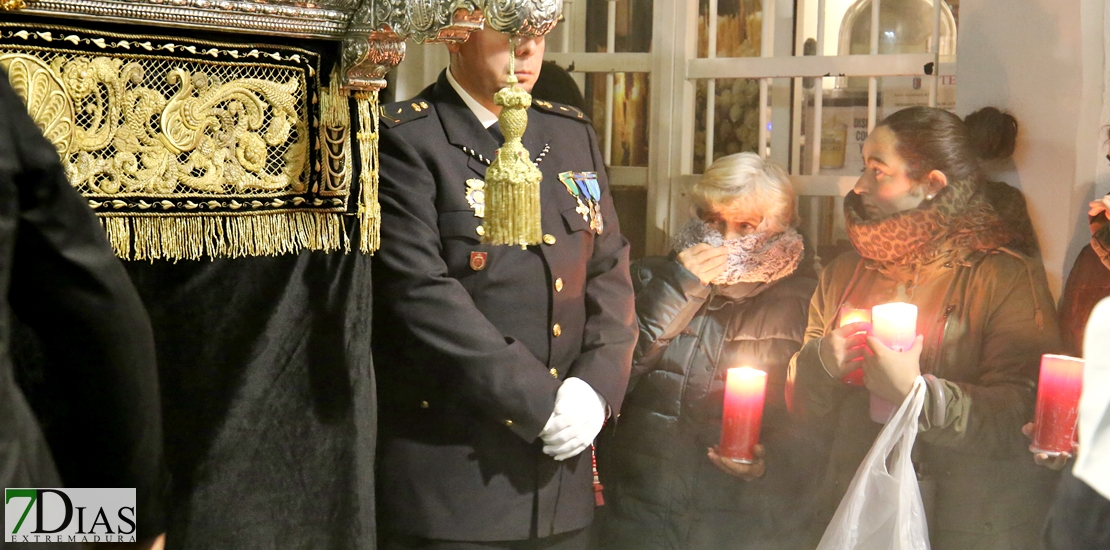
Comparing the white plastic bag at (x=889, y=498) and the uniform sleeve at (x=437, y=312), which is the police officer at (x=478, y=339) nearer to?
the uniform sleeve at (x=437, y=312)

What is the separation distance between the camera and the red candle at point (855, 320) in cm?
200

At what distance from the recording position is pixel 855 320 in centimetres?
201

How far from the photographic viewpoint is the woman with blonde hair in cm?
210

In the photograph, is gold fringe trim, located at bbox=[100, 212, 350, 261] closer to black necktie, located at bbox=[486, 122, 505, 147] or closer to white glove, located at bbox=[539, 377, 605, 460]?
black necktie, located at bbox=[486, 122, 505, 147]

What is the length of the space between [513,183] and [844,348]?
0.84 metres

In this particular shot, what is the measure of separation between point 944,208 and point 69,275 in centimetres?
152

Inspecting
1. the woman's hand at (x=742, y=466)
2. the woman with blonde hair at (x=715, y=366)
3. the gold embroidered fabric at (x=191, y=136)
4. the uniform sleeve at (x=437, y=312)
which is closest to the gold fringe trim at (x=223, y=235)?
the gold embroidered fabric at (x=191, y=136)

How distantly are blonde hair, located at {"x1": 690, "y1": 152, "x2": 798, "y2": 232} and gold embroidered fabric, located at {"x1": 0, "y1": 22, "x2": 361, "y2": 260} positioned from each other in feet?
2.65

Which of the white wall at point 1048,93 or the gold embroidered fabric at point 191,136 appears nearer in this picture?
the gold embroidered fabric at point 191,136

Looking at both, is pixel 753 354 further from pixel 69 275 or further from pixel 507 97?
pixel 69 275

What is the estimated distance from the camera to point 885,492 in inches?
76.0

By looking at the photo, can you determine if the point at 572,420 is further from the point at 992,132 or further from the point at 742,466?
the point at 992,132

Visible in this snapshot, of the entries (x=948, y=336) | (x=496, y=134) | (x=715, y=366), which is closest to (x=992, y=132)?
(x=948, y=336)

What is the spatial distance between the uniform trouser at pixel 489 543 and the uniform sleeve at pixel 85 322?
699mm
